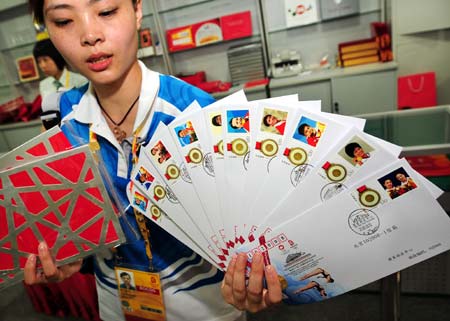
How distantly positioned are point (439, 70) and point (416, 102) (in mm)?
372

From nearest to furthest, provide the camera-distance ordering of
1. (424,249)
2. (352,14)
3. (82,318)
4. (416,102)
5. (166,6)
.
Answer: (424,249)
(82,318)
(416,102)
(352,14)
(166,6)

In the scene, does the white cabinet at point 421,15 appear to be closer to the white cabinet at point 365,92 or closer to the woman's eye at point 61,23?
the white cabinet at point 365,92

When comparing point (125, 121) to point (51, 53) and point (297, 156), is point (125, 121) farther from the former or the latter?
point (51, 53)

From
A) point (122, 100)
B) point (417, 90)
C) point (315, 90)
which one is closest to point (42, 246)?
point (122, 100)

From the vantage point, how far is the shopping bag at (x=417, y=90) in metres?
2.81

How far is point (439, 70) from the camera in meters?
2.93

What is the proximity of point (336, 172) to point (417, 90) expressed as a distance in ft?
9.22


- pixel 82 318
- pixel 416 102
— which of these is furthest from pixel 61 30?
pixel 416 102

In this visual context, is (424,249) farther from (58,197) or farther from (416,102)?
(416,102)

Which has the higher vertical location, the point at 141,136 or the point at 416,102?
the point at 141,136

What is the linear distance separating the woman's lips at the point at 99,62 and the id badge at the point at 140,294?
1.61ft

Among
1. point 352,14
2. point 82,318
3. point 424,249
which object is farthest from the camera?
point 352,14

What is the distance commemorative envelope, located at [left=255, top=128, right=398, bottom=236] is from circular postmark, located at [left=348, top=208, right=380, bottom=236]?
0.16 ft

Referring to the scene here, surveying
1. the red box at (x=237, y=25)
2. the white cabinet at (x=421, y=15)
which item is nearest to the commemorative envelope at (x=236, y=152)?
the white cabinet at (x=421, y=15)
